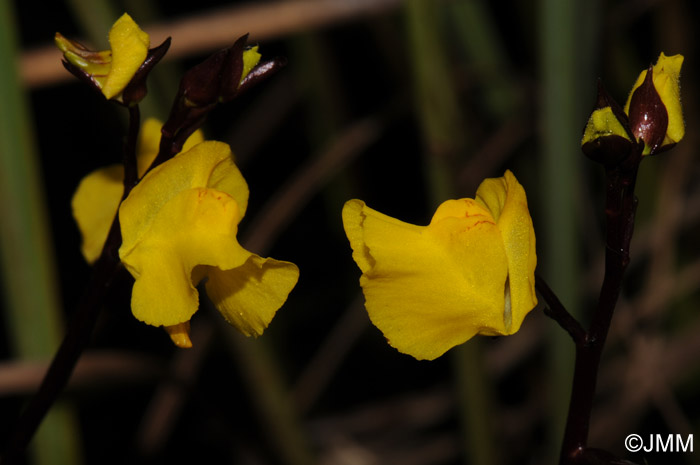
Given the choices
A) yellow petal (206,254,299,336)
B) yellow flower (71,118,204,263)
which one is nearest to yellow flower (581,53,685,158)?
yellow petal (206,254,299,336)

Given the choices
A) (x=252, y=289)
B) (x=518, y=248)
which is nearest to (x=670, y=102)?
(x=518, y=248)

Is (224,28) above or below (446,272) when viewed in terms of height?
above

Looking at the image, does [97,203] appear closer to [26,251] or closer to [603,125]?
[26,251]

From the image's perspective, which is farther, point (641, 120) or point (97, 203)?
point (97, 203)

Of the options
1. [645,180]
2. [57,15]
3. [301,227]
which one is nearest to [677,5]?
[645,180]

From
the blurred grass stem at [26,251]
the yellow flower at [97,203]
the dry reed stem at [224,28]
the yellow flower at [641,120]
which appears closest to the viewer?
the yellow flower at [641,120]

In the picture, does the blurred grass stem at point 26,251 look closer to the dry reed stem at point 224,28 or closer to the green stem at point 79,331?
the dry reed stem at point 224,28

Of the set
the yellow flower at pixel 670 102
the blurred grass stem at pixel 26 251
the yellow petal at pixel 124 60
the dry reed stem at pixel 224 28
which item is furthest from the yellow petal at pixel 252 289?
the dry reed stem at pixel 224 28
